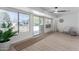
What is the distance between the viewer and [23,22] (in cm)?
161

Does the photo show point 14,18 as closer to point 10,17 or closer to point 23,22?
point 10,17

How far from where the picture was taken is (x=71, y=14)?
160 centimetres

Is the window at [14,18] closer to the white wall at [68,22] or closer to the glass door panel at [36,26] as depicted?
the glass door panel at [36,26]

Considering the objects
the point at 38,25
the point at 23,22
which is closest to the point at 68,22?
the point at 38,25

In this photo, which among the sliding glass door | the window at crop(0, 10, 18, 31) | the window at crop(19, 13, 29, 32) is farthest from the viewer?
the sliding glass door

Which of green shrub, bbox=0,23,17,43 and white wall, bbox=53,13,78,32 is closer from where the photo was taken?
green shrub, bbox=0,23,17,43

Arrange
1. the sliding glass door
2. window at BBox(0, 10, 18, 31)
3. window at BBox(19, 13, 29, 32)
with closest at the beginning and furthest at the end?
window at BBox(0, 10, 18, 31) → window at BBox(19, 13, 29, 32) → the sliding glass door

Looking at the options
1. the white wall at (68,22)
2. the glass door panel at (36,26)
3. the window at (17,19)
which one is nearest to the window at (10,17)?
the window at (17,19)

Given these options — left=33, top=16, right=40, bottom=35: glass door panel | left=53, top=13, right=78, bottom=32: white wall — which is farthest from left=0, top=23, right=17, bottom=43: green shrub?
left=53, top=13, right=78, bottom=32: white wall

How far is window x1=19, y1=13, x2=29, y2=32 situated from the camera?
1.58 m

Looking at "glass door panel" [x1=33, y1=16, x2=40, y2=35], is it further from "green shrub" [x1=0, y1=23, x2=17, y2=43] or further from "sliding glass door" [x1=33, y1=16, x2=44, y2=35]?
"green shrub" [x1=0, y1=23, x2=17, y2=43]

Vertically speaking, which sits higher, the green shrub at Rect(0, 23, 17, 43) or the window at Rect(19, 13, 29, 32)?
the window at Rect(19, 13, 29, 32)
